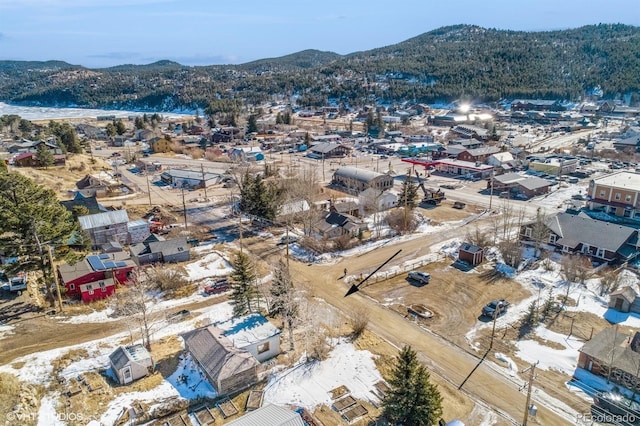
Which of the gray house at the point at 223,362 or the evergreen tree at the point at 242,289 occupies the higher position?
the evergreen tree at the point at 242,289

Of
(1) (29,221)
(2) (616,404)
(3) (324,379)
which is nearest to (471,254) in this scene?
(2) (616,404)

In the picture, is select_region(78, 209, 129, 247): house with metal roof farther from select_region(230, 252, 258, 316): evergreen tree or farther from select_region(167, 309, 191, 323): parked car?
select_region(230, 252, 258, 316): evergreen tree

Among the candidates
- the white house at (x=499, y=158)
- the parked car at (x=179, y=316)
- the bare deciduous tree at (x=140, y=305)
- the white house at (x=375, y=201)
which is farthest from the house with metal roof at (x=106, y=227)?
the white house at (x=499, y=158)

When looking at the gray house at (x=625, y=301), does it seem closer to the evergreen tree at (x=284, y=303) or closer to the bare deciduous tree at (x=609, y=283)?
the bare deciduous tree at (x=609, y=283)

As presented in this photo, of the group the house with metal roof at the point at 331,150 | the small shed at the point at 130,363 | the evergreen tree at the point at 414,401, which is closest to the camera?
the evergreen tree at the point at 414,401

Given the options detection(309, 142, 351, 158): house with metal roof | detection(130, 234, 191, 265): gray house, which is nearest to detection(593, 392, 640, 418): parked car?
detection(130, 234, 191, 265): gray house

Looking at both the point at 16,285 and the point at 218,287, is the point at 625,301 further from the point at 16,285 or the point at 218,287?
the point at 16,285

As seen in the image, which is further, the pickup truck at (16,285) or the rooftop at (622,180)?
Answer: the rooftop at (622,180)
